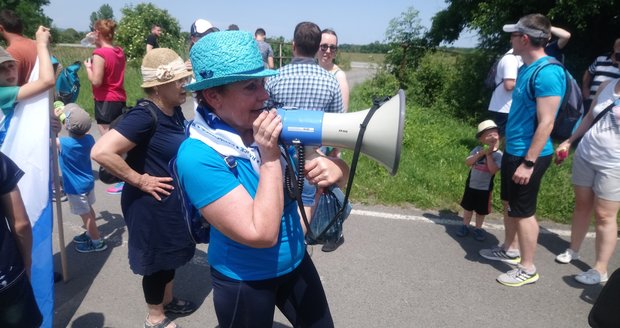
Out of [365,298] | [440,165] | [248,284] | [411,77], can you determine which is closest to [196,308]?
[365,298]

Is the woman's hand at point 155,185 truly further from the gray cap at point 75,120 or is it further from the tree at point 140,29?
the tree at point 140,29

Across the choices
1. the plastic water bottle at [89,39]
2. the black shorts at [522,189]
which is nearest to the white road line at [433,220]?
the black shorts at [522,189]

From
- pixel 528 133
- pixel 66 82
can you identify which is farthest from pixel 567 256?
pixel 66 82

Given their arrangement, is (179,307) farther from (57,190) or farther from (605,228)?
(605,228)

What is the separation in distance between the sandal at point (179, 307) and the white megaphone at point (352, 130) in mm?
2036

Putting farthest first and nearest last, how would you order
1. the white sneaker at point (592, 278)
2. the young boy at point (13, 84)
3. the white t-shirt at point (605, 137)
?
the white sneaker at point (592, 278) → the white t-shirt at point (605, 137) → the young boy at point (13, 84)

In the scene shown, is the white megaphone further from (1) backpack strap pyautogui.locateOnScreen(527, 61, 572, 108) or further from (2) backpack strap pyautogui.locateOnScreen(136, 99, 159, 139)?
(1) backpack strap pyautogui.locateOnScreen(527, 61, 572, 108)

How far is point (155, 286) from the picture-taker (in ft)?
8.43

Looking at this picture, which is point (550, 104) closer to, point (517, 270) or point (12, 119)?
point (517, 270)

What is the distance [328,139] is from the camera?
1.41 m

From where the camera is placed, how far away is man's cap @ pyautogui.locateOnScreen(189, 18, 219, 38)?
4926 mm

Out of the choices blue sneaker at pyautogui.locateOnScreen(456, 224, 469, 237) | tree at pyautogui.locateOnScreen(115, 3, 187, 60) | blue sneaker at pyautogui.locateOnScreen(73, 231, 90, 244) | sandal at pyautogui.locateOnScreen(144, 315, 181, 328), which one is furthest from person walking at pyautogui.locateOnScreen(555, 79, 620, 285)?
tree at pyautogui.locateOnScreen(115, 3, 187, 60)

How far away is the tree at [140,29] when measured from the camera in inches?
818

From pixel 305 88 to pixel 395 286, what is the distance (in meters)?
1.77
